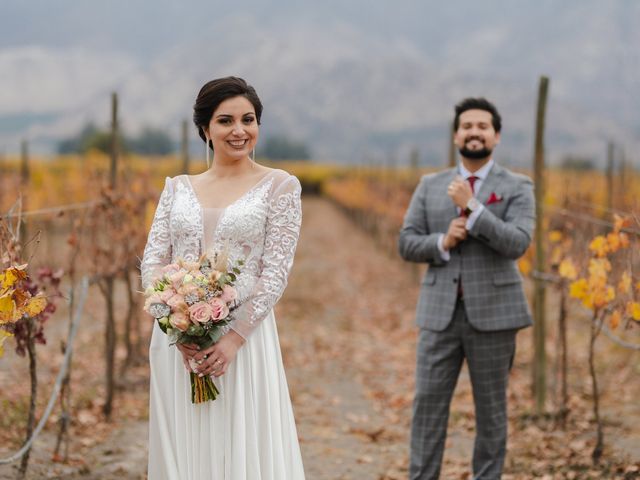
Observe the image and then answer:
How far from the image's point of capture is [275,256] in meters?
2.58

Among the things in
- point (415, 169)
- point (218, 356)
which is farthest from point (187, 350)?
point (415, 169)

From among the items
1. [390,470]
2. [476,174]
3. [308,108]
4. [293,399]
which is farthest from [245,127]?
[308,108]

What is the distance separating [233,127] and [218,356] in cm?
79

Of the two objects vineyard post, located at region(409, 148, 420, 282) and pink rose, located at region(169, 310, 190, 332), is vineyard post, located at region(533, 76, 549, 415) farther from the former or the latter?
vineyard post, located at region(409, 148, 420, 282)

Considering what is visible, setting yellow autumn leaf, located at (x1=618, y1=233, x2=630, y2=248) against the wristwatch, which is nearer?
the wristwatch

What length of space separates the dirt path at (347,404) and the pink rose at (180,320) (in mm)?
2132

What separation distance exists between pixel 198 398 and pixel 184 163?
5.36 m

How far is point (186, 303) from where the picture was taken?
7.77 feet

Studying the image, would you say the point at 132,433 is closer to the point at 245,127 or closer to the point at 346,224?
the point at 245,127

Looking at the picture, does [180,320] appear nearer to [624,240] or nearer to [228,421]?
[228,421]

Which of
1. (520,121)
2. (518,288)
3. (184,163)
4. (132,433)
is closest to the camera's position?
(518,288)

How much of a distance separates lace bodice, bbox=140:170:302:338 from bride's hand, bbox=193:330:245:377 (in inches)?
2.1

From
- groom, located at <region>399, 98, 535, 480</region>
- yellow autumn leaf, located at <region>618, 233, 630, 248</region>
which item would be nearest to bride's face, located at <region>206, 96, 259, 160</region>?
groom, located at <region>399, 98, 535, 480</region>

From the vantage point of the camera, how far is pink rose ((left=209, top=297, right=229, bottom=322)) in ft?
7.75
